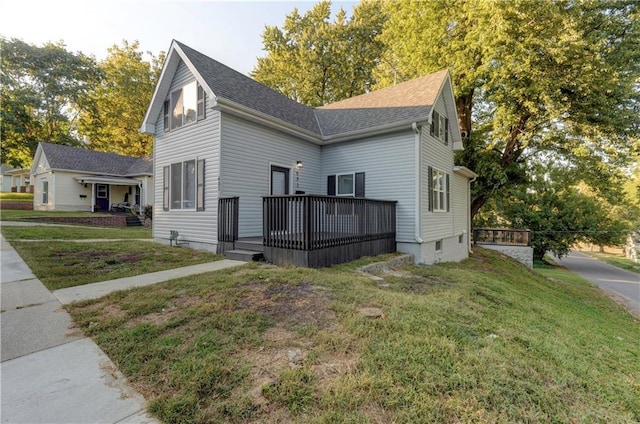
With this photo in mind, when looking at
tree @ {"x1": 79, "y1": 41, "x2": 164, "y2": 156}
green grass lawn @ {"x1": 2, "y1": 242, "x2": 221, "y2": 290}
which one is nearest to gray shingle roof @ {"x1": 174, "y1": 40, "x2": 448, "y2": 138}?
green grass lawn @ {"x1": 2, "y1": 242, "x2": 221, "y2": 290}

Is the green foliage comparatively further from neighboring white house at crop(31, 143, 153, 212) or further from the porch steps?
neighboring white house at crop(31, 143, 153, 212)

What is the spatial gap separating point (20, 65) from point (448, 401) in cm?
3701

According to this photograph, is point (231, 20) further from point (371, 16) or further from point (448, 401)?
point (371, 16)

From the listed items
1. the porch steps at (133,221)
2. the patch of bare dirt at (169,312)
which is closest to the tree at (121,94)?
the porch steps at (133,221)

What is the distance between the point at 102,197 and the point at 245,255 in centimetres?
2131

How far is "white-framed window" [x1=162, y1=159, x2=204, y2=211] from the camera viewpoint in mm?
8320

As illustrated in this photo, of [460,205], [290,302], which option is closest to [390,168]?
[460,205]

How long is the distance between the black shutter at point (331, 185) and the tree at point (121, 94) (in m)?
26.5

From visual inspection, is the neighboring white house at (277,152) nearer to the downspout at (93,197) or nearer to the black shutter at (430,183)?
the black shutter at (430,183)

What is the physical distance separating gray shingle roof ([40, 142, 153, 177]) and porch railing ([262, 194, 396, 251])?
1807 centimetres

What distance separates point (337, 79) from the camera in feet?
74.9

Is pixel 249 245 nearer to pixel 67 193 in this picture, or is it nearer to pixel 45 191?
pixel 67 193

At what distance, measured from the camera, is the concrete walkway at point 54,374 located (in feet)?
6.54

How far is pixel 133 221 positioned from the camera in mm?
17031
